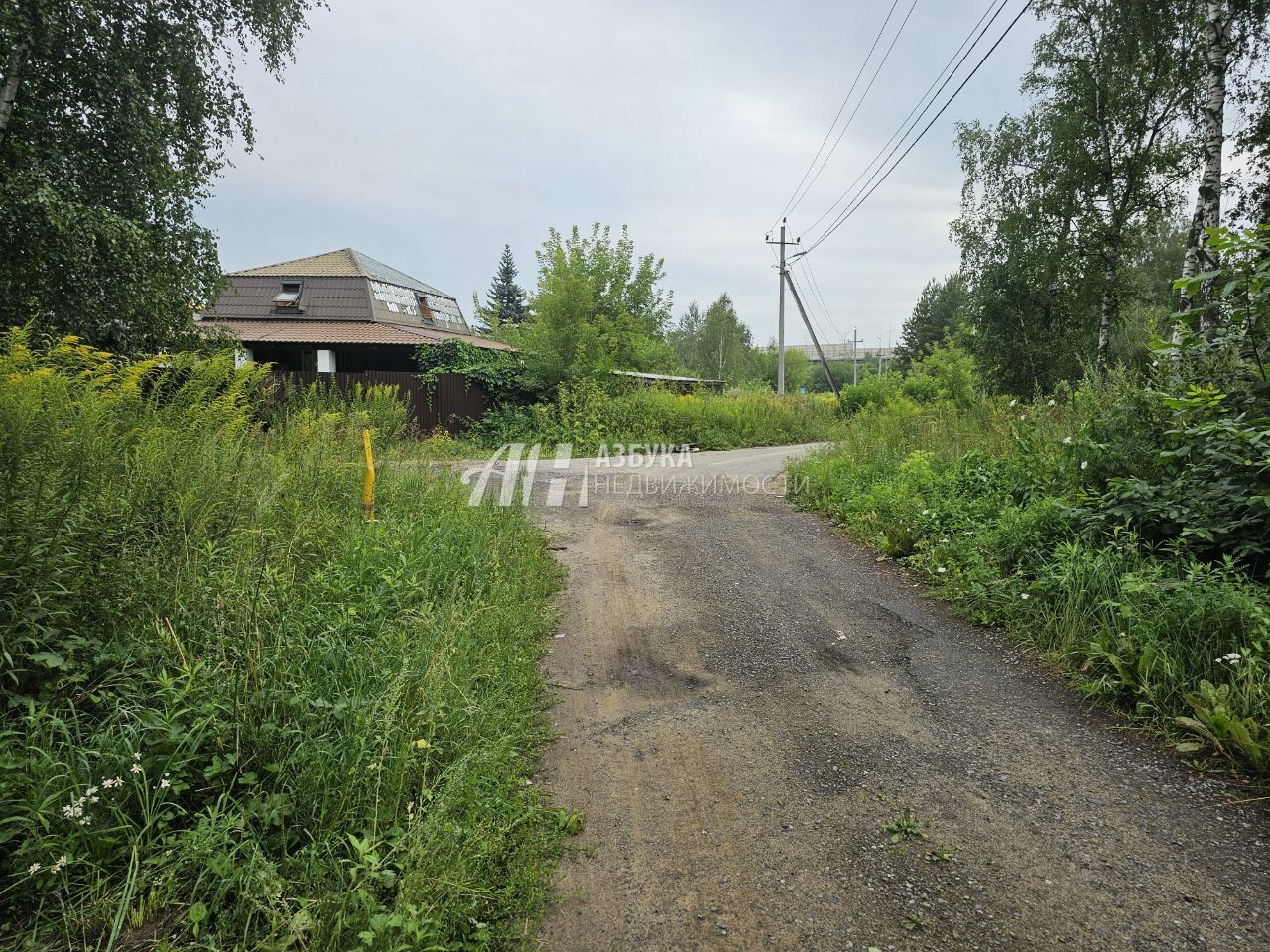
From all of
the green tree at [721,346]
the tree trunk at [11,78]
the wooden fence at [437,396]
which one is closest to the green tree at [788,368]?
the green tree at [721,346]

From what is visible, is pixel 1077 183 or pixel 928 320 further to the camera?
pixel 928 320

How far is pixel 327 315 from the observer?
2519 centimetres

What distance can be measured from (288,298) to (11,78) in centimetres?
1992

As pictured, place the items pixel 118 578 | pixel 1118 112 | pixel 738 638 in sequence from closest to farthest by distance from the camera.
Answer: pixel 118 578 < pixel 738 638 < pixel 1118 112

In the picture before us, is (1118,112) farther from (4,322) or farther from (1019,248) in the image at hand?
(4,322)

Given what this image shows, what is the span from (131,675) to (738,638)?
3416 mm

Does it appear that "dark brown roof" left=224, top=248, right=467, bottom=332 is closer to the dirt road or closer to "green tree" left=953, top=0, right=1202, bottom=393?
"green tree" left=953, top=0, right=1202, bottom=393

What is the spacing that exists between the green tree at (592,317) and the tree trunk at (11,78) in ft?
40.7

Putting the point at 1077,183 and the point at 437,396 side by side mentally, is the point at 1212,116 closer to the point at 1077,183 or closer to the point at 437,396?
the point at 1077,183

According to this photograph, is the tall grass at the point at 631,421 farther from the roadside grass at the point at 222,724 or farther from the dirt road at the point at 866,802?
the roadside grass at the point at 222,724

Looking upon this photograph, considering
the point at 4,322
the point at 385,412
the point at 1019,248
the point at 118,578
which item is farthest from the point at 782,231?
the point at 118,578

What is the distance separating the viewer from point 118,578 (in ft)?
8.78

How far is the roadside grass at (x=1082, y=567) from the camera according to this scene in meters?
3.07

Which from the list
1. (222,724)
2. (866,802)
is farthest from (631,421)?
(222,724)
